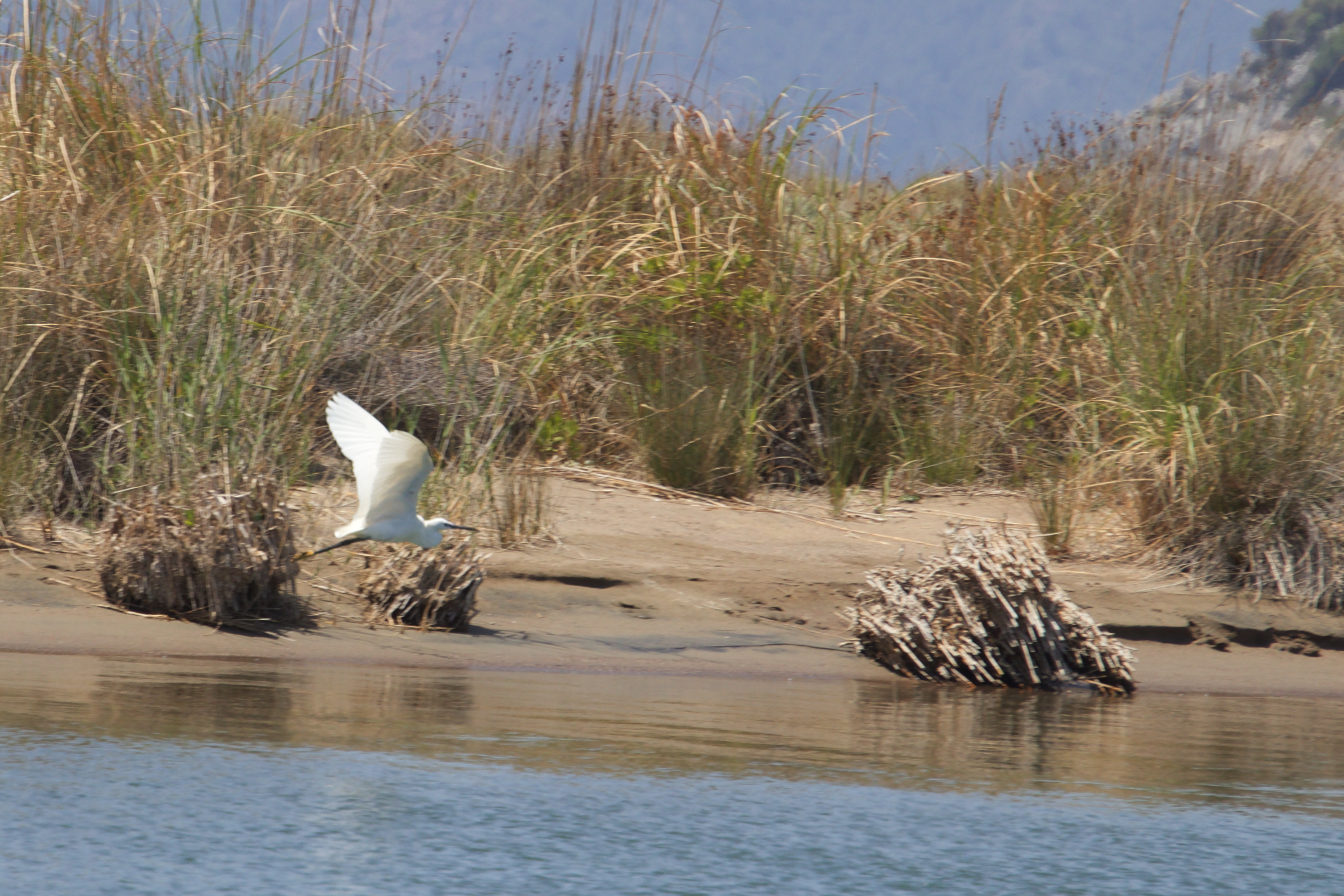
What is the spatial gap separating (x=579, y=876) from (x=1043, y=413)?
630cm

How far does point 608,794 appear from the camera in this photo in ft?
12.4

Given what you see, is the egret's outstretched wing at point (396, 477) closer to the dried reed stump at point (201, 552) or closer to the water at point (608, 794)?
the dried reed stump at point (201, 552)

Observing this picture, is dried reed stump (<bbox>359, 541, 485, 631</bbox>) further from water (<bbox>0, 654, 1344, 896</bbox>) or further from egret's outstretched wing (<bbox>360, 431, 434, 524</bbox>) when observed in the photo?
water (<bbox>0, 654, 1344, 896</bbox>)

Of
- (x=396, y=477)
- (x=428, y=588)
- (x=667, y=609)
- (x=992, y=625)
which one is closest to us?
(x=396, y=477)

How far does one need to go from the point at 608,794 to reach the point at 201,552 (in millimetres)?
2635

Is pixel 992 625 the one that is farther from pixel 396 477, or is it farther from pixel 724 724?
pixel 396 477

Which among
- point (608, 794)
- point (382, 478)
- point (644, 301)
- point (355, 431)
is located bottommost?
point (608, 794)

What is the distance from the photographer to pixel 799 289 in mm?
9266

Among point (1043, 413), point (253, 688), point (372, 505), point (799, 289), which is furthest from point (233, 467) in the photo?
point (1043, 413)

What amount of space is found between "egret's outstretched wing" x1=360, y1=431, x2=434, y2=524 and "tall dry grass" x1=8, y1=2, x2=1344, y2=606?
2.32 feet

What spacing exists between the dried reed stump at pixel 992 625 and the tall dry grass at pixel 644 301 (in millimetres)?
1501

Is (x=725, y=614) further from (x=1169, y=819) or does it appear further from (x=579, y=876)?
(x=579, y=876)

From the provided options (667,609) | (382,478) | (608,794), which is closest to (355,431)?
(382,478)

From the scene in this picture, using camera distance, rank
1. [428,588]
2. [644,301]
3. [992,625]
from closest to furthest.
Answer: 1. [992,625]
2. [428,588]
3. [644,301]
